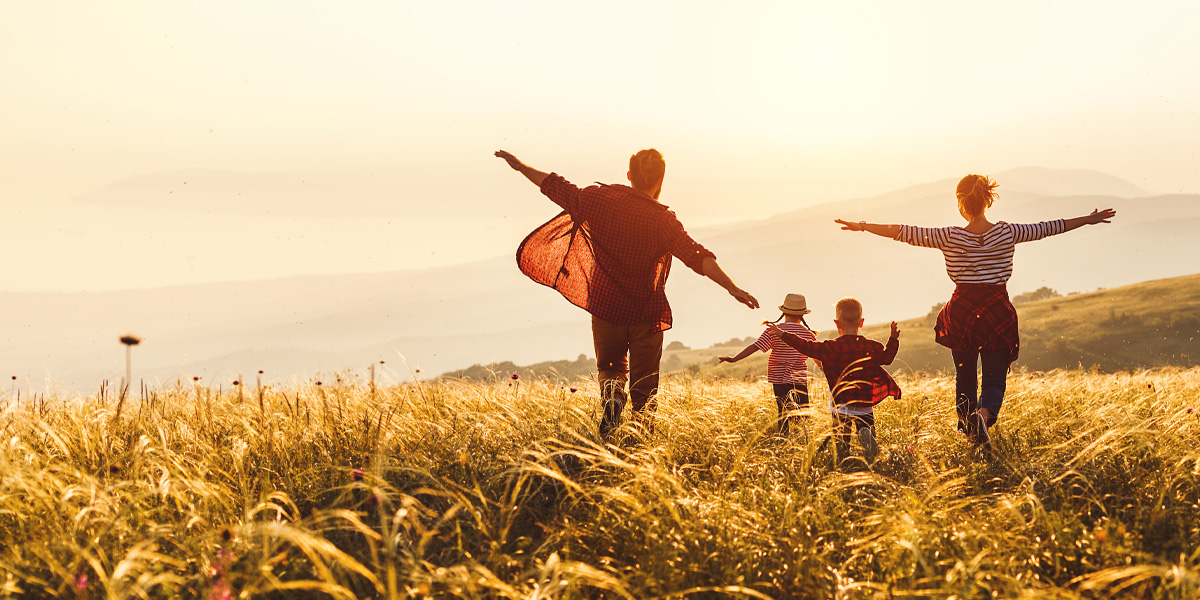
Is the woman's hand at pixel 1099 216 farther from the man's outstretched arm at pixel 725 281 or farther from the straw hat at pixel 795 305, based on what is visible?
the man's outstretched arm at pixel 725 281

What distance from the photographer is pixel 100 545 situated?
3631mm

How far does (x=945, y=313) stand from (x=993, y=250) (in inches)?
25.3

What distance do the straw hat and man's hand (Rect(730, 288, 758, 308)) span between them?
1004 millimetres

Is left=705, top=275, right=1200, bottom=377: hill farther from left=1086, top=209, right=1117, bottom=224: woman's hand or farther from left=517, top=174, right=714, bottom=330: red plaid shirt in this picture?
left=517, top=174, right=714, bottom=330: red plaid shirt

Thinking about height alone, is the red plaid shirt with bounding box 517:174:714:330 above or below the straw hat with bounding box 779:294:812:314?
above

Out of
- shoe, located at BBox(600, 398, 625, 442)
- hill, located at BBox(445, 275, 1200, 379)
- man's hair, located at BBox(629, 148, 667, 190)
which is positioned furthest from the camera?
hill, located at BBox(445, 275, 1200, 379)

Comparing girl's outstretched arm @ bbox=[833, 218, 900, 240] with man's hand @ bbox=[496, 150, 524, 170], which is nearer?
man's hand @ bbox=[496, 150, 524, 170]

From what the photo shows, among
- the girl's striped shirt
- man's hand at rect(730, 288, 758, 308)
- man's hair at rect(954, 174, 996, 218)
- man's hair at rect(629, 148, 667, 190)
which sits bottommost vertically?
the girl's striped shirt

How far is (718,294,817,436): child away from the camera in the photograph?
20.3 ft

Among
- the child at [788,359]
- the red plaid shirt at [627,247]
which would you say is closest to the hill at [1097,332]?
the child at [788,359]

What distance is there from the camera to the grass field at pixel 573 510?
11.0 ft

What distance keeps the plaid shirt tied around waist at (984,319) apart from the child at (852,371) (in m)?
0.56

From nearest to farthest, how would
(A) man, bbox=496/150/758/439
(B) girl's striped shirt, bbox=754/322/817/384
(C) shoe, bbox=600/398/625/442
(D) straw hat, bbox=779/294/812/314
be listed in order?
(C) shoe, bbox=600/398/625/442, (A) man, bbox=496/150/758/439, (D) straw hat, bbox=779/294/812/314, (B) girl's striped shirt, bbox=754/322/817/384

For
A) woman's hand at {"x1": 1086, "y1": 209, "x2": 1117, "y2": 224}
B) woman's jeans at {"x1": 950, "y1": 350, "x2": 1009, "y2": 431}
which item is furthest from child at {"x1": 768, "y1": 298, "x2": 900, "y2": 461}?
woman's hand at {"x1": 1086, "y1": 209, "x2": 1117, "y2": 224}
